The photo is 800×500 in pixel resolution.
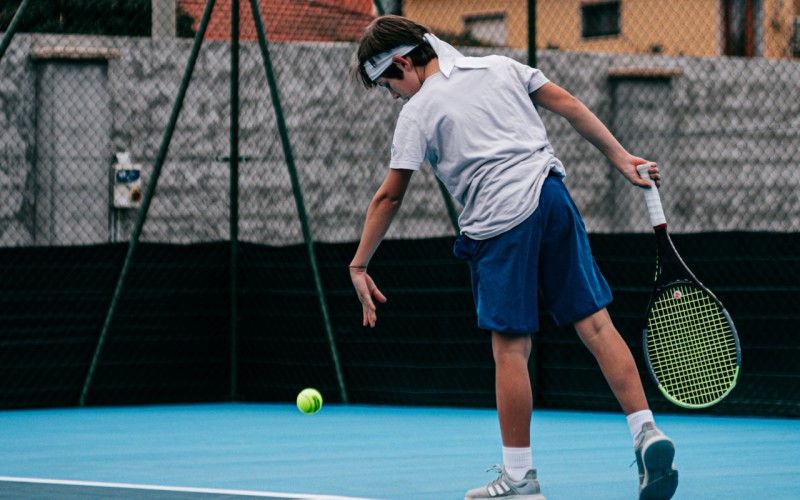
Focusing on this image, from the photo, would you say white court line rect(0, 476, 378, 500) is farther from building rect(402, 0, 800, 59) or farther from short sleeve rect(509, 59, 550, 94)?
building rect(402, 0, 800, 59)

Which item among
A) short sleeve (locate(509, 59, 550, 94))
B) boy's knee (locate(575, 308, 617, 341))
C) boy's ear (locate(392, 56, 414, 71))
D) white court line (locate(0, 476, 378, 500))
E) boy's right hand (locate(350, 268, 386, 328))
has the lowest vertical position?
white court line (locate(0, 476, 378, 500))

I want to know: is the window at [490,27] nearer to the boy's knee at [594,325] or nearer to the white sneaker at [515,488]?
the boy's knee at [594,325]

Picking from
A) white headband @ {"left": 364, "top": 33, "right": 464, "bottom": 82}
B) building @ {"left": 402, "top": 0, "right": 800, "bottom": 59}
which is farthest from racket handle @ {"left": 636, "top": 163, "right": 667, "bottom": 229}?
building @ {"left": 402, "top": 0, "right": 800, "bottom": 59}

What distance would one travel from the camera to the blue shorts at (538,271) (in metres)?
4.04

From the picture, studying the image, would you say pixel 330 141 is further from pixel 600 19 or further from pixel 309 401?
pixel 600 19

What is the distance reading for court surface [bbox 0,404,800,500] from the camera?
179 inches

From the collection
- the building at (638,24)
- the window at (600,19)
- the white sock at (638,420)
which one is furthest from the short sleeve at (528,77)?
the window at (600,19)

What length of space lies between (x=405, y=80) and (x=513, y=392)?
1.03 meters

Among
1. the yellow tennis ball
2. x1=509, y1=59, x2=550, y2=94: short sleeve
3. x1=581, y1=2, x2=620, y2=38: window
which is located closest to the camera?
x1=509, y1=59, x2=550, y2=94: short sleeve

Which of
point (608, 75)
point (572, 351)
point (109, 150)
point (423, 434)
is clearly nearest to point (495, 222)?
point (423, 434)

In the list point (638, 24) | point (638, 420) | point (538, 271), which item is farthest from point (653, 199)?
point (638, 24)

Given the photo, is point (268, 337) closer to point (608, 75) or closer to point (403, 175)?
point (403, 175)

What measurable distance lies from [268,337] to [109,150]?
9.78 ft

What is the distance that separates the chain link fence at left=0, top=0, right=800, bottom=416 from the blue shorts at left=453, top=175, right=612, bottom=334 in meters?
2.83
